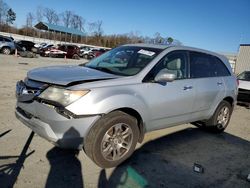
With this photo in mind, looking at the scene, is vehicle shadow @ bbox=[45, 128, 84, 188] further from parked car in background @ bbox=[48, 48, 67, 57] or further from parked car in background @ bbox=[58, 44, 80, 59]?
parked car in background @ bbox=[58, 44, 80, 59]

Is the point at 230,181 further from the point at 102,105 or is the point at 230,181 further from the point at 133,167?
the point at 102,105

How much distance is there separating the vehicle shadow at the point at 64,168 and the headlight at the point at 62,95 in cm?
38

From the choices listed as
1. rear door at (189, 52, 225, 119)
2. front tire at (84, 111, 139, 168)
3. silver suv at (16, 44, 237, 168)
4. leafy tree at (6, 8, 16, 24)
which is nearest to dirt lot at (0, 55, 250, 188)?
front tire at (84, 111, 139, 168)

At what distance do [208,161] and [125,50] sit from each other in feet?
8.10

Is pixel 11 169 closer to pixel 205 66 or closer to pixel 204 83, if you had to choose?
pixel 204 83

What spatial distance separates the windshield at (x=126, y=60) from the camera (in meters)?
4.60

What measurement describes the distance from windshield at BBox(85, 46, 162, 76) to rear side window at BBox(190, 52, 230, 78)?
930mm

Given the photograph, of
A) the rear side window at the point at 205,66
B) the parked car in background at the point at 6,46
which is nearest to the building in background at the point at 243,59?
the parked car in background at the point at 6,46

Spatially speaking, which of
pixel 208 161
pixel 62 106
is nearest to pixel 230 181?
pixel 208 161

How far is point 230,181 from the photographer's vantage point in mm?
4141

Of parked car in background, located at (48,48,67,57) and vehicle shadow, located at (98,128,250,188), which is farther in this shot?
parked car in background, located at (48,48,67,57)

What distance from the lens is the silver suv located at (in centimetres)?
370

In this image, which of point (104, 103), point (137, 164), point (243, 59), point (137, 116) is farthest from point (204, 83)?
point (243, 59)

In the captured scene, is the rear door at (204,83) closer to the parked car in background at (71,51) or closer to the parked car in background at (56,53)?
the parked car in background at (56,53)
